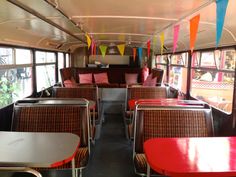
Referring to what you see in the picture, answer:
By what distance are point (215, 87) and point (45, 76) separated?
10.8 feet

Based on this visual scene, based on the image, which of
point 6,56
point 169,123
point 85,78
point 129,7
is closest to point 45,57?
point 6,56

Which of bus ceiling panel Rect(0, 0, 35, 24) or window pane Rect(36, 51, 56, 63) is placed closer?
bus ceiling panel Rect(0, 0, 35, 24)

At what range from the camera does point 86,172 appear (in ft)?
8.25

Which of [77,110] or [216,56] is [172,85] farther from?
[77,110]

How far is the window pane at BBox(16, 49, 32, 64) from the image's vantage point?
3.15 meters

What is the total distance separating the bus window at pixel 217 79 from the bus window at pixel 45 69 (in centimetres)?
280

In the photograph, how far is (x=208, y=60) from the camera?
3.08m

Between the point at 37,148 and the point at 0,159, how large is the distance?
0.22m

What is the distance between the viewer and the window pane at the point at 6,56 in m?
2.68

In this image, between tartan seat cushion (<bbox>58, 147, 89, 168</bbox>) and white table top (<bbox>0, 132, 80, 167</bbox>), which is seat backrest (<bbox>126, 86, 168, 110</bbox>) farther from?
white table top (<bbox>0, 132, 80, 167</bbox>)

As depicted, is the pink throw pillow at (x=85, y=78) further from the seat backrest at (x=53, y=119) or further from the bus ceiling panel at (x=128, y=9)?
the seat backrest at (x=53, y=119)

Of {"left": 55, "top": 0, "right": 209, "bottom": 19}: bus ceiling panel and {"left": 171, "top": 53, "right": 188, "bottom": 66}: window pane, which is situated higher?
{"left": 55, "top": 0, "right": 209, "bottom": 19}: bus ceiling panel

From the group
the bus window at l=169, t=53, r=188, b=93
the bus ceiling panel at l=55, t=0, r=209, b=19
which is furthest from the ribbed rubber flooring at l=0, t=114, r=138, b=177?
the bus ceiling panel at l=55, t=0, r=209, b=19

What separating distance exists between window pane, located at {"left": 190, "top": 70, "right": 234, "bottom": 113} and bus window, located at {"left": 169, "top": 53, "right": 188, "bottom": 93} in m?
0.46
